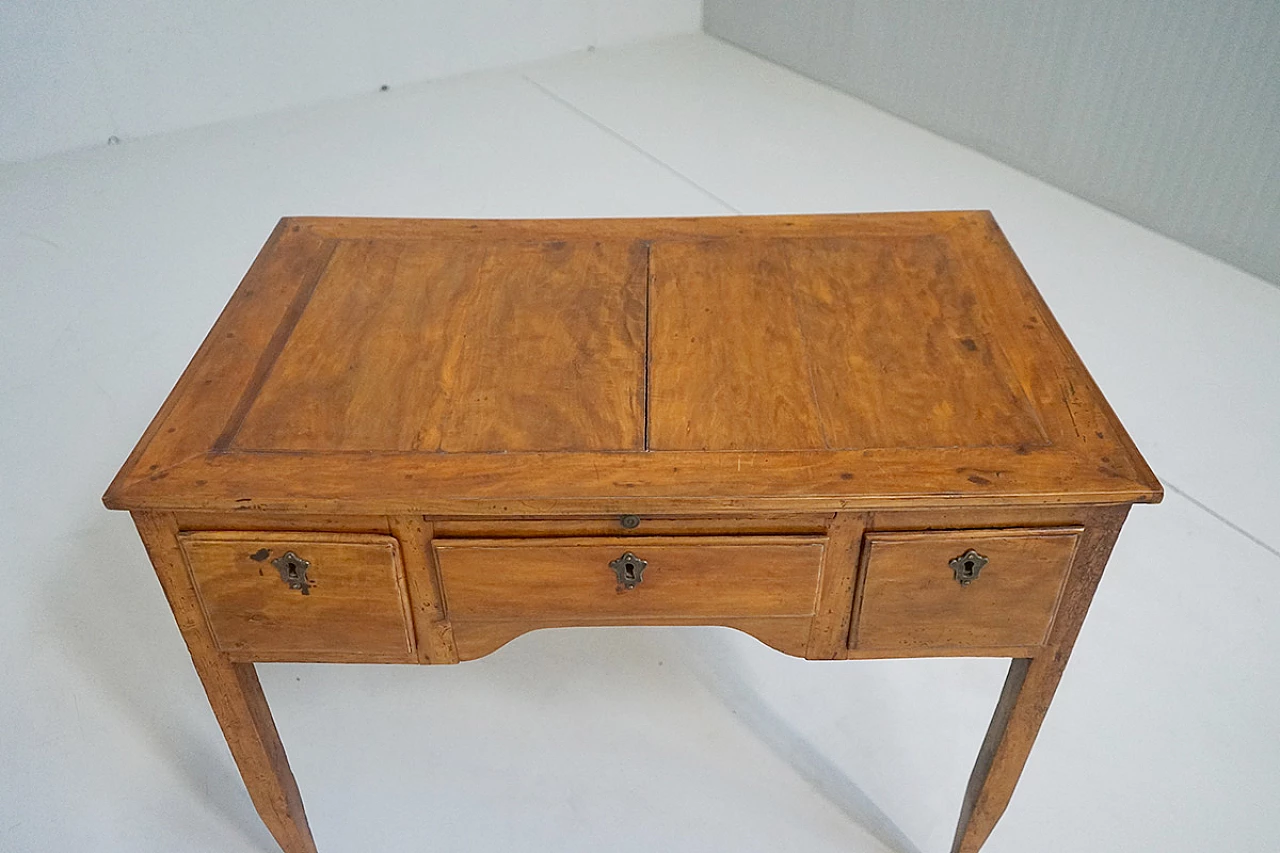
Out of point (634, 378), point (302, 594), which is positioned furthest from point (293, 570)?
point (634, 378)

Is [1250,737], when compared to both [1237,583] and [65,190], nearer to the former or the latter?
[1237,583]

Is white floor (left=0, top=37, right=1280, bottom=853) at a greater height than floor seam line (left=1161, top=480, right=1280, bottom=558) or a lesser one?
lesser

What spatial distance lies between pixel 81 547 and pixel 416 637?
3.94 ft

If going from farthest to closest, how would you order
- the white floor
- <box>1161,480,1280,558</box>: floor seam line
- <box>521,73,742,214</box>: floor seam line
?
<box>521,73,742,214</box>: floor seam line
<box>1161,480,1280,558</box>: floor seam line
the white floor

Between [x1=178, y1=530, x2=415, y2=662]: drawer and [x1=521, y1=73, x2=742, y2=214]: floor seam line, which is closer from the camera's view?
[x1=178, y1=530, x2=415, y2=662]: drawer

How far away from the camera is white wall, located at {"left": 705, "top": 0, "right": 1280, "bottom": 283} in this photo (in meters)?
2.94

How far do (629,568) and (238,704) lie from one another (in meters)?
0.59

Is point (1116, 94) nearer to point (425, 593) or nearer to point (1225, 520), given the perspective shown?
point (1225, 520)

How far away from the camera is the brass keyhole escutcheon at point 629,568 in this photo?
1.27m

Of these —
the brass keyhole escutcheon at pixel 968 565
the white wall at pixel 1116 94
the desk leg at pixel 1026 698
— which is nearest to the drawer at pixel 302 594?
the brass keyhole escutcheon at pixel 968 565

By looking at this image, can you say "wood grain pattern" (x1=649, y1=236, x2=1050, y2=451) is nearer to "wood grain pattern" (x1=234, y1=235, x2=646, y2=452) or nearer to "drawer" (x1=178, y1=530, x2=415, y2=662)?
"wood grain pattern" (x1=234, y1=235, x2=646, y2=452)

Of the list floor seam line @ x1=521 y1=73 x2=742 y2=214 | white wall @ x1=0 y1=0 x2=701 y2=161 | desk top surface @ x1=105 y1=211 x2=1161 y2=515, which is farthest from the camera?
white wall @ x1=0 y1=0 x2=701 y2=161

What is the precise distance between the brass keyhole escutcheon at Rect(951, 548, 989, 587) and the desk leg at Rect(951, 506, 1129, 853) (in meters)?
0.12

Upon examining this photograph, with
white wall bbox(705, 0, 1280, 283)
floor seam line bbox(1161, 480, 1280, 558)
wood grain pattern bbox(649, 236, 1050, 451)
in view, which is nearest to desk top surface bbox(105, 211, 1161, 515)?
wood grain pattern bbox(649, 236, 1050, 451)
